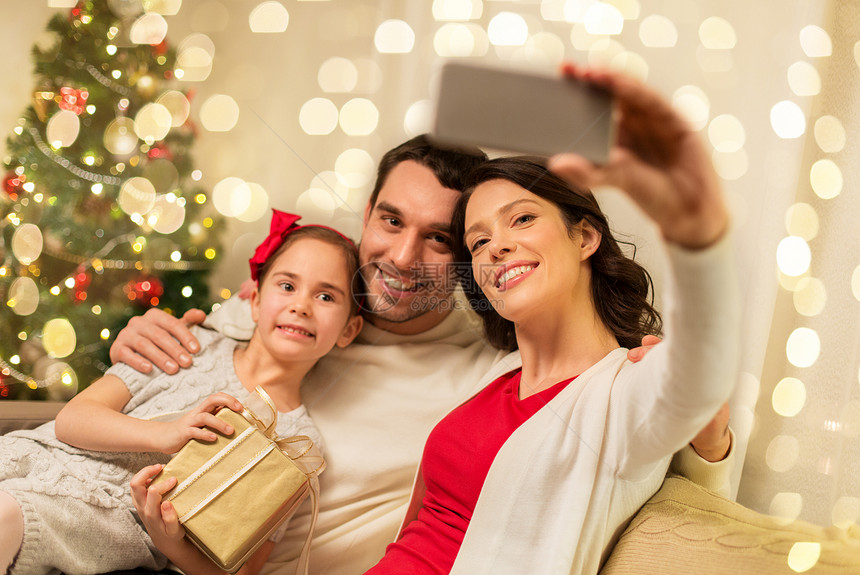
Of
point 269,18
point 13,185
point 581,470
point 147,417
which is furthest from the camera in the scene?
point 269,18

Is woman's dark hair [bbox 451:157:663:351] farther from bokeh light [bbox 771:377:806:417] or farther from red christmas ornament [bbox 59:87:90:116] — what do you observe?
red christmas ornament [bbox 59:87:90:116]

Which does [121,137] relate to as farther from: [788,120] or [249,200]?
[788,120]

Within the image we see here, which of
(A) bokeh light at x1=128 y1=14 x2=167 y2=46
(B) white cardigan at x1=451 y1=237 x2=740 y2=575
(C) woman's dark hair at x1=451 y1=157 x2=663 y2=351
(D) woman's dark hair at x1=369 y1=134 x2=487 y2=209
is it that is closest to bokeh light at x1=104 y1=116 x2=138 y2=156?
(A) bokeh light at x1=128 y1=14 x2=167 y2=46

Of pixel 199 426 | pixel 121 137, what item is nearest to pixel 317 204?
pixel 121 137

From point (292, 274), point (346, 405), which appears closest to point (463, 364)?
point (346, 405)

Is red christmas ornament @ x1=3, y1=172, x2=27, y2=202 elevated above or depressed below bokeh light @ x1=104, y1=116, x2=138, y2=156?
below

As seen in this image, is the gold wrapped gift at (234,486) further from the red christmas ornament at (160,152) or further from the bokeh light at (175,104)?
the bokeh light at (175,104)

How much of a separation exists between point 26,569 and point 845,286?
4.23ft

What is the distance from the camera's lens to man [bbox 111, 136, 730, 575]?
1.19m

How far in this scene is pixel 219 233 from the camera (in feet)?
6.88

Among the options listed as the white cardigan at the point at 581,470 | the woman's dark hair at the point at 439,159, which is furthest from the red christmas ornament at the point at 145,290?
the white cardigan at the point at 581,470

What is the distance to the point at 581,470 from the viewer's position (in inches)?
32.6

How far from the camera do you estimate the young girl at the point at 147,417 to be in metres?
0.99

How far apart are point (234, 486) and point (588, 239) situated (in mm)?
680
